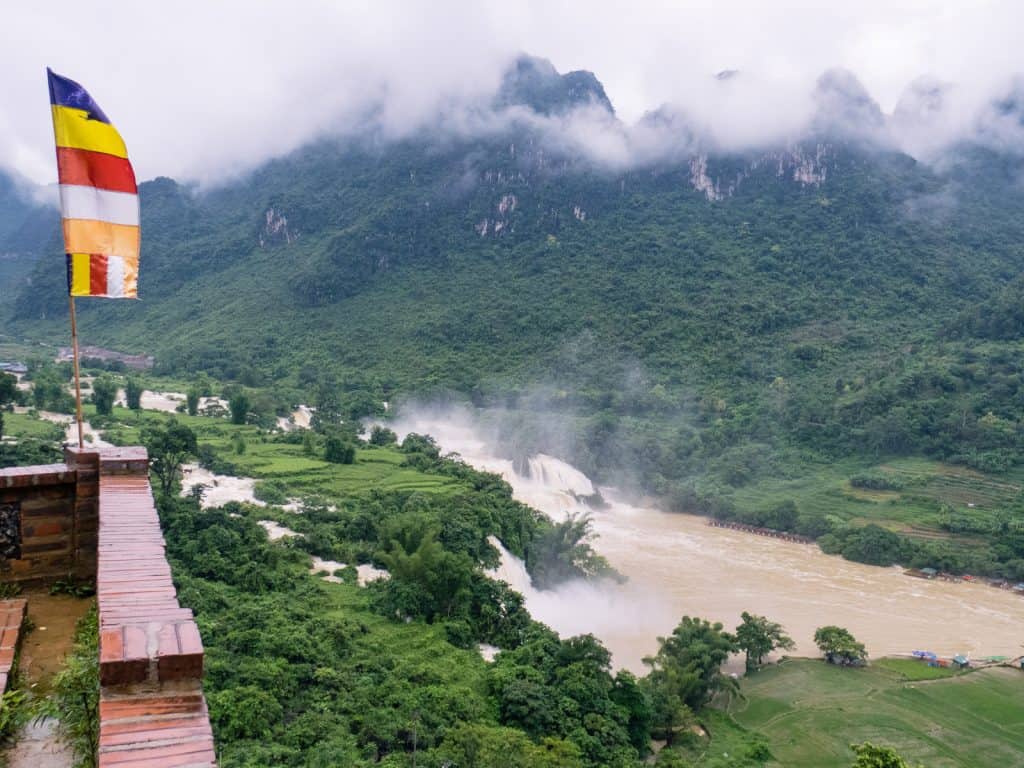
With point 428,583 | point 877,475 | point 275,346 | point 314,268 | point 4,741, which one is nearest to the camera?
point 4,741

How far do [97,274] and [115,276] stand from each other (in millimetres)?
141

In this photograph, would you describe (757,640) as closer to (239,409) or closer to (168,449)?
(168,449)

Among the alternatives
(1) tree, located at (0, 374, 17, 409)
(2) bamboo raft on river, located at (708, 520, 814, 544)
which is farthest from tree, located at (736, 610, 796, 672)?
(1) tree, located at (0, 374, 17, 409)

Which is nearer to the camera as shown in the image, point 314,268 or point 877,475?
point 877,475

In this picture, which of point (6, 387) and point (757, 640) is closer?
point (757, 640)

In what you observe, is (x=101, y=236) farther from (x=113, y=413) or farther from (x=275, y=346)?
(x=275, y=346)

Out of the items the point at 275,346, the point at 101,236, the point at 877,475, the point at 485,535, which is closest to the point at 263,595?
the point at 485,535

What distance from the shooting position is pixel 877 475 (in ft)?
143

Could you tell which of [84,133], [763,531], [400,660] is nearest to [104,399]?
[400,660]

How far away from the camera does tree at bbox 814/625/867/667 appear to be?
77.9 ft

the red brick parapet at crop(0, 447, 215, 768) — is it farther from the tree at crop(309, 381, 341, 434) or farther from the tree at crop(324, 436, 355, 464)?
the tree at crop(309, 381, 341, 434)

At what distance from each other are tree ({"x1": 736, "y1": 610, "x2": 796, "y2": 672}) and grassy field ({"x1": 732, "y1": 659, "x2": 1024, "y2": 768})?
0.55m

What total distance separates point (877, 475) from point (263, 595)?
122 feet

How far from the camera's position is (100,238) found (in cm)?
640
